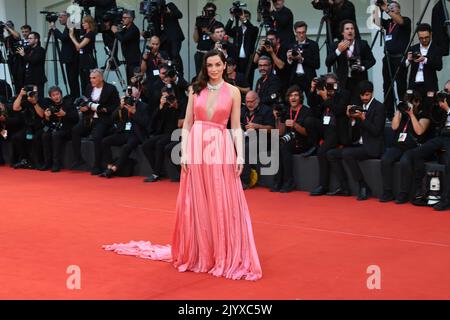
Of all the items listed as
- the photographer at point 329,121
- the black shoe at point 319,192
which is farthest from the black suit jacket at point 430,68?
the black shoe at point 319,192

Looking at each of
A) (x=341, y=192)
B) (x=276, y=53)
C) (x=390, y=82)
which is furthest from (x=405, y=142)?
(x=276, y=53)

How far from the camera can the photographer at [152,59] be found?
1157 centimetres

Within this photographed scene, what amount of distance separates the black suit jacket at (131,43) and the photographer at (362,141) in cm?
432

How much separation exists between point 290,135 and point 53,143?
414 centimetres

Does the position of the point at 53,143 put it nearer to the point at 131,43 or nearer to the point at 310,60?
the point at 131,43

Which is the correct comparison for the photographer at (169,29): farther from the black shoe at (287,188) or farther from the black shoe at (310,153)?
the black shoe at (287,188)

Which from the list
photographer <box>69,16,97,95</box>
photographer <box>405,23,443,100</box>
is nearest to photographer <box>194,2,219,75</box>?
photographer <box>69,16,97,95</box>

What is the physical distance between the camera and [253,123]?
32.3 feet

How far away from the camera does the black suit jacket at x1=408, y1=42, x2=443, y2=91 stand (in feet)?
30.0

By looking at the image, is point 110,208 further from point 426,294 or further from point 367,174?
point 426,294

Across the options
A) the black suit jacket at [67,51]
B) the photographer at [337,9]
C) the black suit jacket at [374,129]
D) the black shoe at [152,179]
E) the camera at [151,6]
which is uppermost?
the camera at [151,6]

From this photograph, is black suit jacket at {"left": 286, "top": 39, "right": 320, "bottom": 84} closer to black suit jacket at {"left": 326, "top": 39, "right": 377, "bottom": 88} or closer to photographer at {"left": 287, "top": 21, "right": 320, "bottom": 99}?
photographer at {"left": 287, "top": 21, "right": 320, "bottom": 99}

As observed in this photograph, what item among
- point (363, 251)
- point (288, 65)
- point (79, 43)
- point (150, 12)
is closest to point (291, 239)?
point (363, 251)
